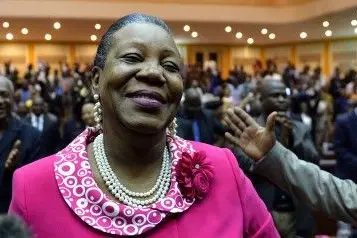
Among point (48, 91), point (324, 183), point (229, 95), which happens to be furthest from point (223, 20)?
point (324, 183)

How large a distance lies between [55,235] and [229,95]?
40.9 feet

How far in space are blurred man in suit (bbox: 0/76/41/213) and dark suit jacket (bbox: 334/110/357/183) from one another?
6.92ft

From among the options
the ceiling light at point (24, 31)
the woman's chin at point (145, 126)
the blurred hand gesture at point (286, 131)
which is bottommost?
the blurred hand gesture at point (286, 131)

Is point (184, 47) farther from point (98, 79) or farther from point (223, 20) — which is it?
point (98, 79)

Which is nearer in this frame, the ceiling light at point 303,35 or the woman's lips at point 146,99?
the woman's lips at point 146,99

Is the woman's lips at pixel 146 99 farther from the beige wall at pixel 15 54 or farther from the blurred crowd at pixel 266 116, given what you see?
the beige wall at pixel 15 54

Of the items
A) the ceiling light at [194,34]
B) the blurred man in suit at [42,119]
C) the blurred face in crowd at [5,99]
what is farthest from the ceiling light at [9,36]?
the blurred face in crowd at [5,99]

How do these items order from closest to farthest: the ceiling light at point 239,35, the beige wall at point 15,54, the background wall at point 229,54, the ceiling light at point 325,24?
the ceiling light at point 325,24 → the ceiling light at point 239,35 → the beige wall at point 15,54 → the background wall at point 229,54

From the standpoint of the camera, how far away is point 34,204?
1527 millimetres

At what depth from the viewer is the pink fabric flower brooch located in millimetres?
1620

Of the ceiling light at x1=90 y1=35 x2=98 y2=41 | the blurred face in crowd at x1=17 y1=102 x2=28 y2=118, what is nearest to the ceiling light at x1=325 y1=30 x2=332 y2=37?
the ceiling light at x1=90 y1=35 x2=98 y2=41

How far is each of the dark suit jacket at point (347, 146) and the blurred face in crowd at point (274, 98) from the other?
0.43 metres

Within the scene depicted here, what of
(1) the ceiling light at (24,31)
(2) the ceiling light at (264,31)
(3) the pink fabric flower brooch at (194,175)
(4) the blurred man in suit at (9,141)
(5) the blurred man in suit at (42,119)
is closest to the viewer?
(3) the pink fabric flower brooch at (194,175)

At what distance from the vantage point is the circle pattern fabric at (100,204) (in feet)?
4.95
